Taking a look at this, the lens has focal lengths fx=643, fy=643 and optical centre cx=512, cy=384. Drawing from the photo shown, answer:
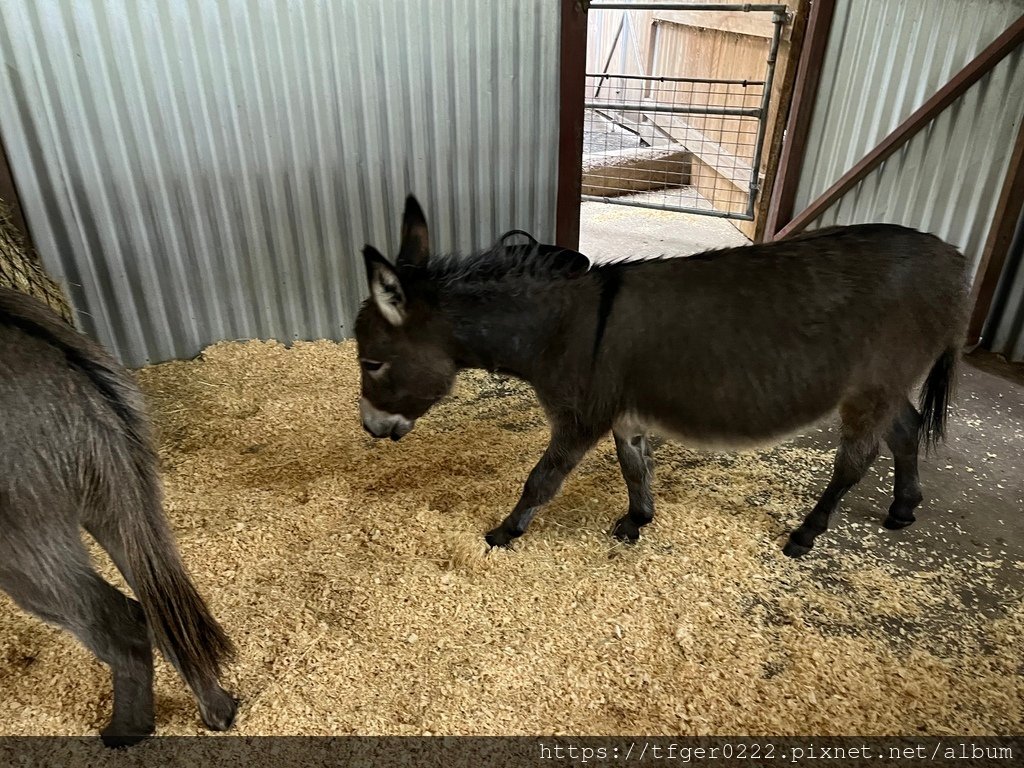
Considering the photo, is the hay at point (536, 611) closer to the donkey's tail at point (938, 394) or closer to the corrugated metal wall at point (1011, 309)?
the donkey's tail at point (938, 394)

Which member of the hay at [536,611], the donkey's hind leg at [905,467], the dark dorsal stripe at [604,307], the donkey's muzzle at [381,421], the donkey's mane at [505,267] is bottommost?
the hay at [536,611]

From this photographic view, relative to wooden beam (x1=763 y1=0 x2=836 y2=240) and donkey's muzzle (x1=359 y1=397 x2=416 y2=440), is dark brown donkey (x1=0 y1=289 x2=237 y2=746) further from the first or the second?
wooden beam (x1=763 y1=0 x2=836 y2=240)

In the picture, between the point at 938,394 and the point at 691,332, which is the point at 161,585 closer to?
the point at 691,332

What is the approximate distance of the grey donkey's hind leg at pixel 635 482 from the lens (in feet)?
8.54

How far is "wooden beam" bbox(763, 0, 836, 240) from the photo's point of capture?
5238 mm

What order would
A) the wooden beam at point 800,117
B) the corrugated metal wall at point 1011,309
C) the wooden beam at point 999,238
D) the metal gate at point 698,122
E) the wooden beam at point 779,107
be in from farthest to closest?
the metal gate at point 698,122 → the wooden beam at point 779,107 → the wooden beam at point 800,117 → the corrugated metal wall at point 1011,309 → the wooden beam at point 999,238

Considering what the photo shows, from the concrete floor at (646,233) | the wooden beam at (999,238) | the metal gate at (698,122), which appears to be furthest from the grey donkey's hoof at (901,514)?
the metal gate at (698,122)

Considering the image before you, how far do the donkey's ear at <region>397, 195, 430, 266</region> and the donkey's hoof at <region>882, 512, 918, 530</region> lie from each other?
7.34 feet

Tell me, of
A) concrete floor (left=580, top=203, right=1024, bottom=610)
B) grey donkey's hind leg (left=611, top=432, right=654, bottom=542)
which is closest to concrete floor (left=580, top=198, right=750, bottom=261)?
concrete floor (left=580, top=203, right=1024, bottom=610)

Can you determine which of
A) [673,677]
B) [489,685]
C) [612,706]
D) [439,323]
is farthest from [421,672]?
[439,323]

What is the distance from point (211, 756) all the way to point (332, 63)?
3.38 metres

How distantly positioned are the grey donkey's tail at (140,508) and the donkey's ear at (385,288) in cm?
77

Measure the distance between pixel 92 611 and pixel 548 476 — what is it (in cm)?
150

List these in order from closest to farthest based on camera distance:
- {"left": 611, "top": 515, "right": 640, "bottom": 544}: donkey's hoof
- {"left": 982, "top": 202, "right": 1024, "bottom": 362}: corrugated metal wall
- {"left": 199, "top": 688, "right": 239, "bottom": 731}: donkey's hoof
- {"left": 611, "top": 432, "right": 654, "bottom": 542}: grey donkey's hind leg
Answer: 1. {"left": 199, "top": 688, "right": 239, "bottom": 731}: donkey's hoof
2. {"left": 611, "top": 432, "right": 654, "bottom": 542}: grey donkey's hind leg
3. {"left": 611, "top": 515, "right": 640, "bottom": 544}: donkey's hoof
4. {"left": 982, "top": 202, "right": 1024, "bottom": 362}: corrugated metal wall
